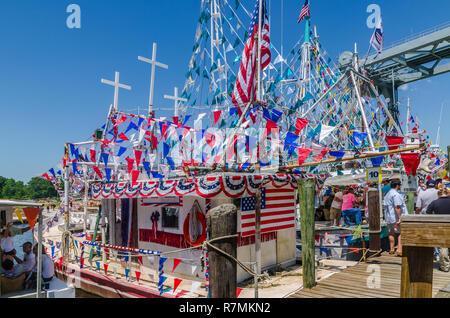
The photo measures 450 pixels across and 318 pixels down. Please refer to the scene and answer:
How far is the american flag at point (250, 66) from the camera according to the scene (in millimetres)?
10047

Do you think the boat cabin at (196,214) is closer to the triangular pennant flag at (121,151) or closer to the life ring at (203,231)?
the life ring at (203,231)

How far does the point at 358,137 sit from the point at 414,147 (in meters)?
2.27

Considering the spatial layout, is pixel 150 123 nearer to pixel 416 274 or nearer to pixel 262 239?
pixel 262 239

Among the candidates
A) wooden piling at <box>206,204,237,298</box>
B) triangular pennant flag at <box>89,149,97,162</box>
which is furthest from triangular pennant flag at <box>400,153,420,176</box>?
triangular pennant flag at <box>89,149,97,162</box>

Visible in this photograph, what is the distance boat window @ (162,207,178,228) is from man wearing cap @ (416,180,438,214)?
257 inches

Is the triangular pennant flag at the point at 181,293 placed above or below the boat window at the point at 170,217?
below

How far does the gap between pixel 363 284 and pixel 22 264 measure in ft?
24.5

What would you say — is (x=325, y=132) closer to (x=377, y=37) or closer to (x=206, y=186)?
(x=206, y=186)

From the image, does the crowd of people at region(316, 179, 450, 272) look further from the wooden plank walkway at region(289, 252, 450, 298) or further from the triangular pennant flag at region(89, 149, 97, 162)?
the triangular pennant flag at region(89, 149, 97, 162)

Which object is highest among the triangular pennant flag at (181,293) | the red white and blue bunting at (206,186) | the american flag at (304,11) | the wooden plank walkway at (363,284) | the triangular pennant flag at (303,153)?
the american flag at (304,11)

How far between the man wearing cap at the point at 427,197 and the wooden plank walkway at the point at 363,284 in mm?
1574

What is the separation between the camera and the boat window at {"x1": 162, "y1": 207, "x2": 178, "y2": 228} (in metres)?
9.34

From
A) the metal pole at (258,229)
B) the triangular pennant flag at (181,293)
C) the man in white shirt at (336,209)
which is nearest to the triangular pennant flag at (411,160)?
the metal pole at (258,229)

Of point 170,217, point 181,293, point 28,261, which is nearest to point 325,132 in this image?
point 170,217
